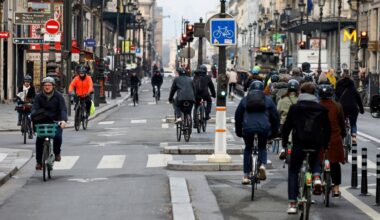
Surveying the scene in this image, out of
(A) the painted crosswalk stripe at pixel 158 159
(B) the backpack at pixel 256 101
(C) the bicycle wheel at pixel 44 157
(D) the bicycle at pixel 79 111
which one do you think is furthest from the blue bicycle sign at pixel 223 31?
(D) the bicycle at pixel 79 111

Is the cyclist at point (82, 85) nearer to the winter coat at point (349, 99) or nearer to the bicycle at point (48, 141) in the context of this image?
the winter coat at point (349, 99)

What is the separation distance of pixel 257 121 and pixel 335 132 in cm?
111

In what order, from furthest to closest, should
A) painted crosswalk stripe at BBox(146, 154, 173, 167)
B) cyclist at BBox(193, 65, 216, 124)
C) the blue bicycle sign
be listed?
cyclist at BBox(193, 65, 216, 124)
painted crosswalk stripe at BBox(146, 154, 173, 167)
the blue bicycle sign

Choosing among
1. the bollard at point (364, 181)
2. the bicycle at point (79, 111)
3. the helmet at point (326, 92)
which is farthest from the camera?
the bicycle at point (79, 111)

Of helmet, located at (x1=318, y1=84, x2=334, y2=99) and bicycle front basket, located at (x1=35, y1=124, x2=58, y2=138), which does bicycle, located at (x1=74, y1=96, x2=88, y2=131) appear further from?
helmet, located at (x1=318, y1=84, x2=334, y2=99)

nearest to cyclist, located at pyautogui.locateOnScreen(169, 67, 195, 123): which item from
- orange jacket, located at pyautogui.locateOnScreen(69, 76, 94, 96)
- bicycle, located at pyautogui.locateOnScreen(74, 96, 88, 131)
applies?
orange jacket, located at pyautogui.locateOnScreen(69, 76, 94, 96)

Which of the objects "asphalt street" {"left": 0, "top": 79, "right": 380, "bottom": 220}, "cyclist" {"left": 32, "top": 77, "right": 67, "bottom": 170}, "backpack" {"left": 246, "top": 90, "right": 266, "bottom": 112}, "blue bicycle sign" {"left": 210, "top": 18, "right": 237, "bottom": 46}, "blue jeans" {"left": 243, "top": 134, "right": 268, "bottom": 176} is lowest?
"asphalt street" {"left": 0, "top": 79, "right": 380, "bottom": 220}

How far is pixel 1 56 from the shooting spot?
186 ft

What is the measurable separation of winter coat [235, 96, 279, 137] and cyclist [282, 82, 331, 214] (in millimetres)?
2186

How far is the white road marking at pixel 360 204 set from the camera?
14281mm

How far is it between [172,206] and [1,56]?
142 ft

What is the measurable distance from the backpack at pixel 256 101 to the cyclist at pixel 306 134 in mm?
2124

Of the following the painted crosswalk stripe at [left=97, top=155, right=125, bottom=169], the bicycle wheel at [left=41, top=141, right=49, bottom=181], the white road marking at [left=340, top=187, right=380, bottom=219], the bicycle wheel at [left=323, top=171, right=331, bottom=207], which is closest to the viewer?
the white road marking at [left=340, top=187, right=380, bottom=219]

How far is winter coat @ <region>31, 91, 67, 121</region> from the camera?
63.5 feet
